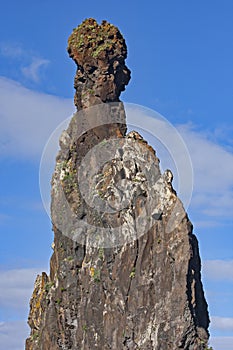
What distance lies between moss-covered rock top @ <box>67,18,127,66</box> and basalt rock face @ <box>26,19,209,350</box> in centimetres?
9

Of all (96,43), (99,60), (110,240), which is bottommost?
(110,240)

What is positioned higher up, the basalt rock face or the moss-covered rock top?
the moss-covered rock top

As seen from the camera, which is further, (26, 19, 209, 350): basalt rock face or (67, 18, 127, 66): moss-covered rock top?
(67, 18, 127, 66): moss-covered rock top

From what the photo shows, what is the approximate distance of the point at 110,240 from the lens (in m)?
75.9

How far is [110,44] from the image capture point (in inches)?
3282

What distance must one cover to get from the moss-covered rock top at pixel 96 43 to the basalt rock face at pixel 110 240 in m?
0.09

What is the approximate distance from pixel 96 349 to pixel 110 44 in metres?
27.0

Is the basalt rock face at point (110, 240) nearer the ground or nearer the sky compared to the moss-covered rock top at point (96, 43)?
nearer the ground

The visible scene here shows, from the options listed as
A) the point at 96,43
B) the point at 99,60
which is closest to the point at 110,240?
the point at 99,60

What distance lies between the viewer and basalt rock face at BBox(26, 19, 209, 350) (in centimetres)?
7106

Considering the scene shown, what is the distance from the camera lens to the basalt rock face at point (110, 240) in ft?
233

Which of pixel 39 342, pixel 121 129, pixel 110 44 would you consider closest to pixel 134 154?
pixel 121 129

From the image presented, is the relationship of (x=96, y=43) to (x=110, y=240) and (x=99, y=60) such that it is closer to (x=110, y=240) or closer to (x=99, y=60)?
(x=99, y=60)

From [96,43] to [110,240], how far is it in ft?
61.7
